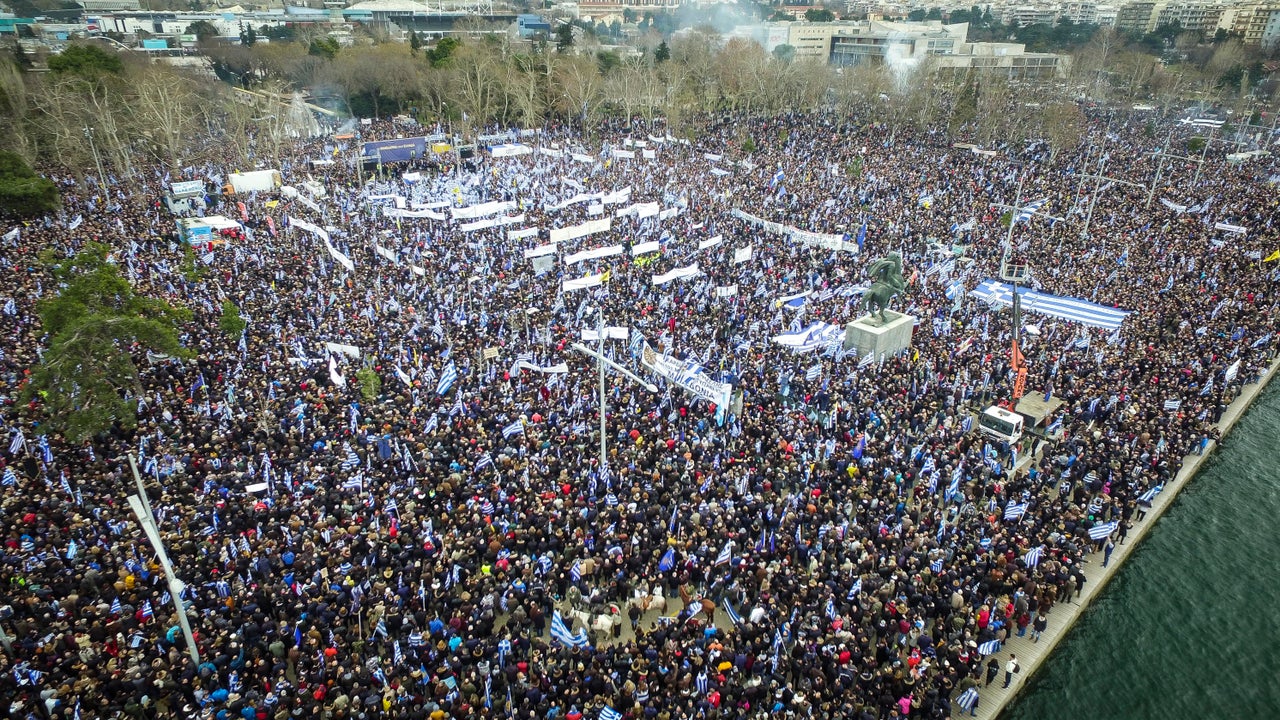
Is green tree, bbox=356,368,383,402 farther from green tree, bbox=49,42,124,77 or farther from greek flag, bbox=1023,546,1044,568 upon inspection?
green tree, bbox=49,42,124,77

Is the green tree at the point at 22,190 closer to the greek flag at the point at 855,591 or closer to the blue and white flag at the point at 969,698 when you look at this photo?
the greek flag at the point at 855,591

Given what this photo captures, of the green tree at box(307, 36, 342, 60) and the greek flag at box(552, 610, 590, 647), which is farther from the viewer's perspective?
the green tree at box(307, 36, 342, 60)

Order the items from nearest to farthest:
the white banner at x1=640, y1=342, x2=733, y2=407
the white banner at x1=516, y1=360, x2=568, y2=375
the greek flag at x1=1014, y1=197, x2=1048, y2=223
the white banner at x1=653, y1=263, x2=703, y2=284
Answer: the white banner at x1=640, y1=342, x2=733, y2=407 < the white banner at x1=516, y1=360, x2=568, y2=375 < the white banner at x1=653, y1=263, x2=703, y2=284 < the greek flag at x1=1014, y1=197, x2=1048, y2=223

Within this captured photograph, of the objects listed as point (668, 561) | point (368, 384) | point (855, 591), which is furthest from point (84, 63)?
point (855, 591)

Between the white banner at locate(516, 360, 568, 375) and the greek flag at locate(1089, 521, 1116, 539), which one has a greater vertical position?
the white banner at locate(516, 360, 568, 375)

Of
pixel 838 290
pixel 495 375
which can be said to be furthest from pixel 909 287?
pixel 495 375

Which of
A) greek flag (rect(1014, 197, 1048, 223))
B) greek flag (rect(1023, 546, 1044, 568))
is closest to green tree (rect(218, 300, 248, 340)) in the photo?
greek flag (rect(1023, 546, 1044, 568))
